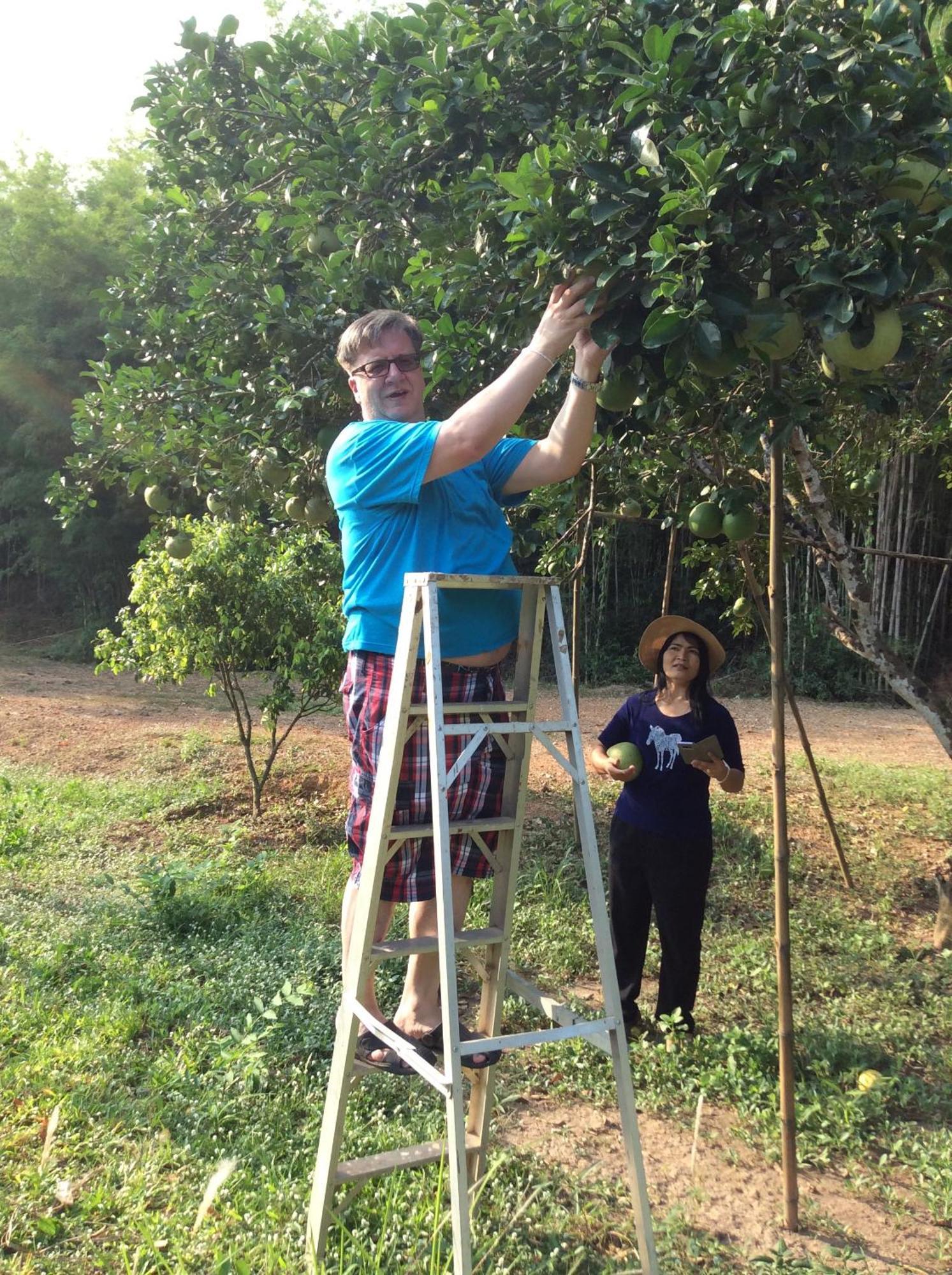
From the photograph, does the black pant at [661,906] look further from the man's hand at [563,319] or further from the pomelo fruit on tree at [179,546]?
the pomelo fruit on tree at [179,546]

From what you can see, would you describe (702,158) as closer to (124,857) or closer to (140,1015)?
(140,1015)

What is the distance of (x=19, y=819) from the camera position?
542 centimetres

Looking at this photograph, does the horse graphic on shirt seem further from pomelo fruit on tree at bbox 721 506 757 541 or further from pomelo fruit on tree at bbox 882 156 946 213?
pomelo fruit on tree at bbox 882 156 946 213

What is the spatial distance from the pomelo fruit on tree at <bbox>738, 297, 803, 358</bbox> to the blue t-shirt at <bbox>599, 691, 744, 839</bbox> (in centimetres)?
152

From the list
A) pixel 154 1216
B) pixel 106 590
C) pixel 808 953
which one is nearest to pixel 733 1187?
pixel 154 1216

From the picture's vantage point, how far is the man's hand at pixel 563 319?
1.83 metres

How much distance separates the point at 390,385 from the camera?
217cm

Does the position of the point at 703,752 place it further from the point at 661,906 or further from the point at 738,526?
the point at 738,526

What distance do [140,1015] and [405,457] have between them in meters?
2.08

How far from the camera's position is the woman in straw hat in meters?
3.09

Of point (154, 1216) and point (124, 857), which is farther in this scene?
point (124, 857)

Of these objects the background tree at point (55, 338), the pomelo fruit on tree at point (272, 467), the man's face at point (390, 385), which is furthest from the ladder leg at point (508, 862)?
the background tree at point (55, 338)

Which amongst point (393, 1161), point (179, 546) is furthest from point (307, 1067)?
point (179, 546)

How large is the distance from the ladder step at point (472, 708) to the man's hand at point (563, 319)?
2.25 ft
